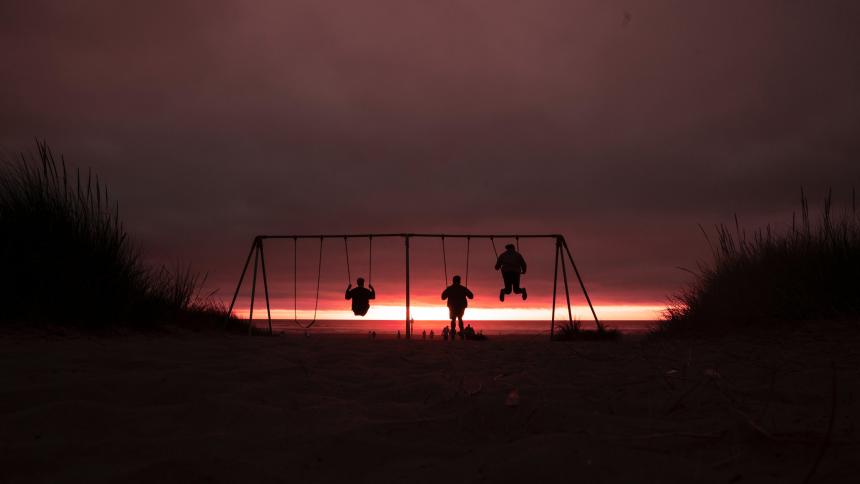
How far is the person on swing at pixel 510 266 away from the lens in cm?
1200

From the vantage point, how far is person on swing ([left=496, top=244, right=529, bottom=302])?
12.0 metres

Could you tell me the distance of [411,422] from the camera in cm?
248

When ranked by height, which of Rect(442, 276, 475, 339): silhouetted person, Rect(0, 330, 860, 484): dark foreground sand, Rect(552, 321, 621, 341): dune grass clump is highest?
Rect(442, 276, 475, 339): silhouetted person

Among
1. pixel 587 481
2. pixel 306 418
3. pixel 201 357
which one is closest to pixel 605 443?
pixel 587 481

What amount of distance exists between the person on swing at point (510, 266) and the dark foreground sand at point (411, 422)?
7.68 m

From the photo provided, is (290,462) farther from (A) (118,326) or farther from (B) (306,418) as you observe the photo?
(A) (118,326)

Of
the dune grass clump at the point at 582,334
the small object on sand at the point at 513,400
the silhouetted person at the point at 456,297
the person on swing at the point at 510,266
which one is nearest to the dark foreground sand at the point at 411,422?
the small object on sand at the point at 513,400

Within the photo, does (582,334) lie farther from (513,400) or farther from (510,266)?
(513,400)

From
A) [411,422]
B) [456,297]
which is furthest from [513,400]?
[456,297]

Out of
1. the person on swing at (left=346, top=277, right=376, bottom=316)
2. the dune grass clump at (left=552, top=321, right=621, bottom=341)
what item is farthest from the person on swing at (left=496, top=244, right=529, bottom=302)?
the person on swing at (left=346, top=277, right=376, bottom=316)

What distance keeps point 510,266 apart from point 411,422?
381 inches

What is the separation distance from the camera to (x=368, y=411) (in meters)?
2.75

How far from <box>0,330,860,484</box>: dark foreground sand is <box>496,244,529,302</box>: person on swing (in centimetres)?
768

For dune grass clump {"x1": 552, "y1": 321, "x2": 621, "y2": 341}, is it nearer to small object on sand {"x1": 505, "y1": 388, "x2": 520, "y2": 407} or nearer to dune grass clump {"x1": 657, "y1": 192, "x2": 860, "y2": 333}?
dune grass clump {"x1": 657, "y1": 192, "x2": 860, "y2": 333}
